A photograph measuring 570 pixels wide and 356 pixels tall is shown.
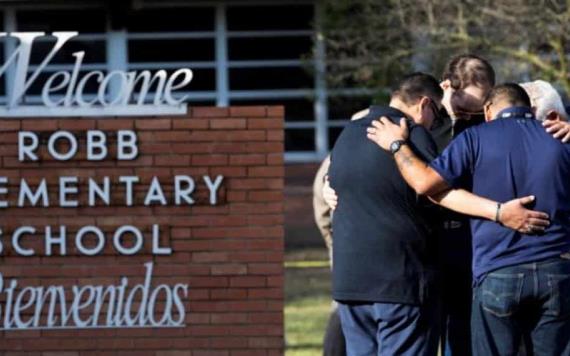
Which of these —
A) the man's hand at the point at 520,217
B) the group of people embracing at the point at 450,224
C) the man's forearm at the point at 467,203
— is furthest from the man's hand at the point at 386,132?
the man's hand at the point at 520,217

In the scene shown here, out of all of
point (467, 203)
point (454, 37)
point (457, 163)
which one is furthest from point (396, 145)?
point (454, 37)

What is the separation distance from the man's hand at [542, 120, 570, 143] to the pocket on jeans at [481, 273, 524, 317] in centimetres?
61

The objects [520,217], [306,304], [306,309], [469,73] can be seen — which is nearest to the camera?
[520,217]

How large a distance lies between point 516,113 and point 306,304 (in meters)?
6.24

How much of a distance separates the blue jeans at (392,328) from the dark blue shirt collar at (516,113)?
87cm

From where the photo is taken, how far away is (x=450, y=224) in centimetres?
593

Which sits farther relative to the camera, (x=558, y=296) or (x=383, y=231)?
(x=383, y=231)

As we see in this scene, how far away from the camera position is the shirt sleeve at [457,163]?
215 inches

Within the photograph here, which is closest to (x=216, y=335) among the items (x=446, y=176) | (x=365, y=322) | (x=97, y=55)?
(x=365, y=322)

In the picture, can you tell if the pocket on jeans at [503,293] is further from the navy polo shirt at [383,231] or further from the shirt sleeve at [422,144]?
the shirt sleeve at [422,144]

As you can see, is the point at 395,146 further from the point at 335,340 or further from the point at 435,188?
the point at 335,340

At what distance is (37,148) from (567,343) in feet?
11.8

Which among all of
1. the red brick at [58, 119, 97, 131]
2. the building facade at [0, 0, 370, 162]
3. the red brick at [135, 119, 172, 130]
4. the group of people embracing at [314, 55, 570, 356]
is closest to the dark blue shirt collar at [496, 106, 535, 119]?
the group of people embracing at [314, 55, 570, 356]

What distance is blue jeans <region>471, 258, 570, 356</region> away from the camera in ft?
17.7
